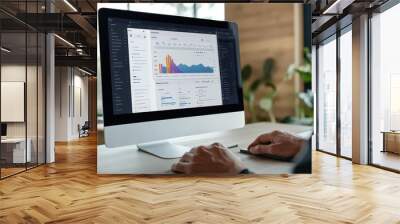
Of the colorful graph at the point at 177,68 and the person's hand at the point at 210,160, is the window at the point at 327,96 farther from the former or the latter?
the colorful graph at the point at 177,68

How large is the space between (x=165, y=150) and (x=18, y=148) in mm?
5146

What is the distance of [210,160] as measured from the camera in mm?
1440

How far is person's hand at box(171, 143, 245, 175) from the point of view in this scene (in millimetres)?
1454

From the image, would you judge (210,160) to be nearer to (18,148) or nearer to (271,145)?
(271,145)

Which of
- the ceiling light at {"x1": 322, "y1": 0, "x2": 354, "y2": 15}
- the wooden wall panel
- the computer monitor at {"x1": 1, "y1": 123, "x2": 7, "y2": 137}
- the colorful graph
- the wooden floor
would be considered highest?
the ceiling light at {"x1": 322, "y1": 0, "x2": 354, "y2": 15}

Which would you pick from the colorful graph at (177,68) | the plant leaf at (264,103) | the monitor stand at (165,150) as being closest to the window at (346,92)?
the plant leaf at (264,103)

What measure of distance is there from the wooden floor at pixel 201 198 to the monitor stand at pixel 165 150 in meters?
1.62

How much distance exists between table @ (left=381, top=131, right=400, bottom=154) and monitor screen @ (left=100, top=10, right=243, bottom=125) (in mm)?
5719

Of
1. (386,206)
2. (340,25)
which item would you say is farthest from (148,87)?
Result: (340,25)

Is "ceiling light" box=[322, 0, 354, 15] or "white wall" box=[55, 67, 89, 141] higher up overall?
"ceiling light" box=[322, 0, 354, 15]

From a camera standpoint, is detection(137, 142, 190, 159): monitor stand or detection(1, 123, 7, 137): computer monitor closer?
detection(137, 142, 190, 159): monitor stand

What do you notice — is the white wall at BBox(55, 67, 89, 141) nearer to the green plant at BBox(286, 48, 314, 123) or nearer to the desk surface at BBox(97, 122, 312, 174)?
the green plant at BBox(286, 48, 314, 123)

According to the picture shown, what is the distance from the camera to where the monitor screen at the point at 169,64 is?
107 centimetres

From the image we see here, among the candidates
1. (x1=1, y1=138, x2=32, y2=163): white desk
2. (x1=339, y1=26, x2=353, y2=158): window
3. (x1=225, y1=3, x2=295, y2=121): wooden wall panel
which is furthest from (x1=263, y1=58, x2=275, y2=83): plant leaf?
(x1=339, y1=26, x2=353, y2=158): window
